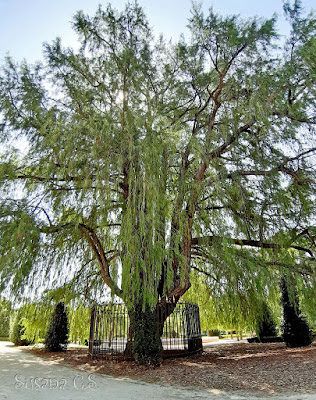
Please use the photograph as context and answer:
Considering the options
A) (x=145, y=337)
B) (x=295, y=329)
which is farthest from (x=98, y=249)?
(x=295, y=329)

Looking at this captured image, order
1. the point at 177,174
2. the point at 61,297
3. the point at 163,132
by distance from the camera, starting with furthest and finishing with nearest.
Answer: the point at 61,297, the point at 177,174, the point at 163,132

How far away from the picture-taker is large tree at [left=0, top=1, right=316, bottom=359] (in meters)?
4.71

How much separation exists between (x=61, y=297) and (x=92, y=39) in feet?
18.7

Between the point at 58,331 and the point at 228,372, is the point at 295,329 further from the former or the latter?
the point at 58,331

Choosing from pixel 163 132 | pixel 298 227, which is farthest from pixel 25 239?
pixel 298 227

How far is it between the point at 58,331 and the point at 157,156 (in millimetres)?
6240

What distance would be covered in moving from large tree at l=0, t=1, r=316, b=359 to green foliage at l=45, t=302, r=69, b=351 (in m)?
2.43

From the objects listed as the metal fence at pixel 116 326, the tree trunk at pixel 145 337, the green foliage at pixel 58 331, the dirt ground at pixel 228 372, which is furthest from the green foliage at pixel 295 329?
the green foliage at pixel 58 331

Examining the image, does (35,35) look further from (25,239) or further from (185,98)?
(25,239)

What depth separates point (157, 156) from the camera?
189 inches

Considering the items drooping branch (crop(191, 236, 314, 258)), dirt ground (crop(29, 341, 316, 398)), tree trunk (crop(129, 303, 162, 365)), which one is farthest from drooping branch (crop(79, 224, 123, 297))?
drooping branch (crop(191, 236, 314, 258))

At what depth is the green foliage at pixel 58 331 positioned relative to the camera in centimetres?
797

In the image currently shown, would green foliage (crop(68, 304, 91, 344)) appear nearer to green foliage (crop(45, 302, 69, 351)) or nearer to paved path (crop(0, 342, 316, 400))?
green foliage (crop(45, 302, 69, 351))

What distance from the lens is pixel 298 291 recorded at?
18.5ft
